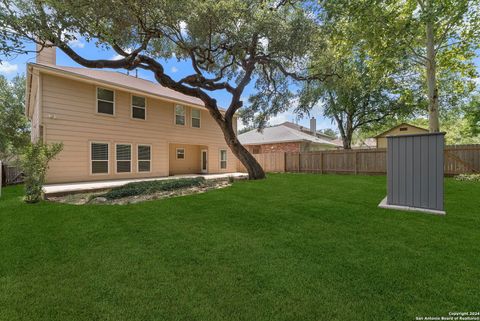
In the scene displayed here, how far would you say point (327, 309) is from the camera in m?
1.85

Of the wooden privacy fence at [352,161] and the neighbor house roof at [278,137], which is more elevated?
the neighbor house roof at [278,137]

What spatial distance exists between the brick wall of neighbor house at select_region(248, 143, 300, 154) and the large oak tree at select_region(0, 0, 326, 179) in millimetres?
8096

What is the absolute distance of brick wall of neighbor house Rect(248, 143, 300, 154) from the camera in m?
19.3

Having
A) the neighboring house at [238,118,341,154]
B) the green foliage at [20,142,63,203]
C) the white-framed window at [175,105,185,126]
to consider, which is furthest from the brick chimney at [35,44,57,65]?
the neighboring house at [238,118,341,154]

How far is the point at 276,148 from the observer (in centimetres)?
2052

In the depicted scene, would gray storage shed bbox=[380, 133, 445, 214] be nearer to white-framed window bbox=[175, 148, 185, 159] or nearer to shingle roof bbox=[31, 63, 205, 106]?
shingle roof bbox=[31, 63, 205, 106]

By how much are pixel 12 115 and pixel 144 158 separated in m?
20.9

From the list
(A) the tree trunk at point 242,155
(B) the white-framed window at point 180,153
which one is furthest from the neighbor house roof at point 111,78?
(A) the tree trunk at point 242,155

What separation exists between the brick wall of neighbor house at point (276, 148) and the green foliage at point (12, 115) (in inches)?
849

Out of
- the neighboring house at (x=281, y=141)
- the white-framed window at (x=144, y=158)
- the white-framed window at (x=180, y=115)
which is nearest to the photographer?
the white-framed window at (x=144, y=158)

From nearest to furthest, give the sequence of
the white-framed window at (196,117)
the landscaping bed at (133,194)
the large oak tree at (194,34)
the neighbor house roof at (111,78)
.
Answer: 1. the large oak tree at (194,34)
2. the landscaping bed at (133,194)
3. the neighbor house roof at (111,78)
4. the white-framed window at (196,117)

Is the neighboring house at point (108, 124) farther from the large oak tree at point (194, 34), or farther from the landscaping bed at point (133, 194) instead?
the landscaping bed at point (133, 194)

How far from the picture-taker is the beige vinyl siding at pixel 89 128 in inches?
359

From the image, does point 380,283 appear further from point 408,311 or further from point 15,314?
point 15,314
